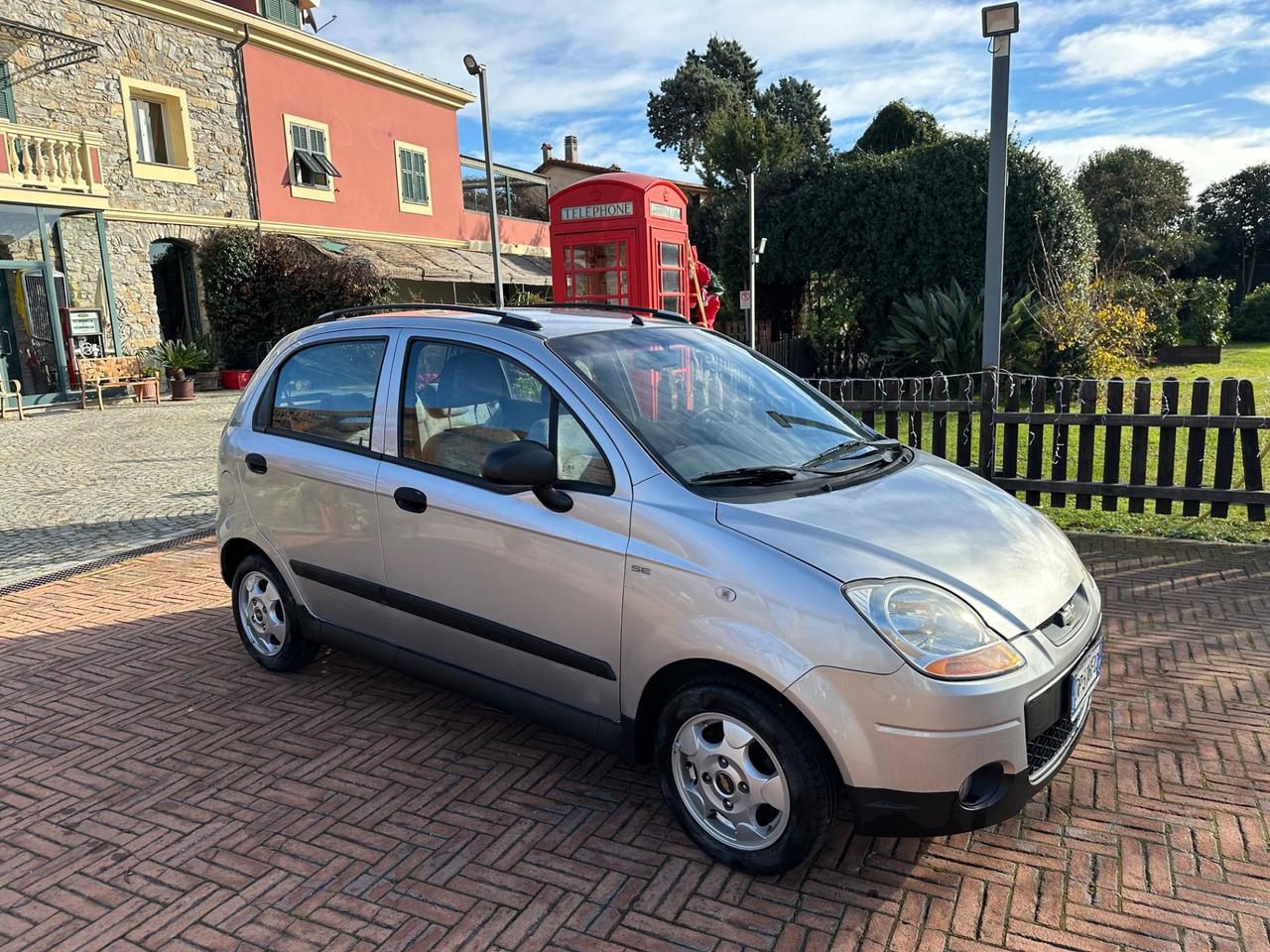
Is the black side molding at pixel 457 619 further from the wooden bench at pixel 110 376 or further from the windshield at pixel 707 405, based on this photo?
the wooden bench at pixel 110 376

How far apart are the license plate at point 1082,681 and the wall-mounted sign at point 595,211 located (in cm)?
742

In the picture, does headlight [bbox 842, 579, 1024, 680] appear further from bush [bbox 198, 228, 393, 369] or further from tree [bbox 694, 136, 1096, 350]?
bush [bbox 198, 228, 393, 369]

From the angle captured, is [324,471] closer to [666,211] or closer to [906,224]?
[666,211]

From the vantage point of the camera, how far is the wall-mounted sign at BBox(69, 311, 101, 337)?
17.0m

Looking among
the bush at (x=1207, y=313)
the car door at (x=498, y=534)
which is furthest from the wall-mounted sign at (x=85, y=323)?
the bush at (x=1207, y=313)

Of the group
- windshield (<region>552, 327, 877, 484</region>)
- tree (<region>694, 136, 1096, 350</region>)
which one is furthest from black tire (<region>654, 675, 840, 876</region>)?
tree (<region>694, 136, 1096, 350</region>)

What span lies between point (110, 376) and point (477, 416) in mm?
16530

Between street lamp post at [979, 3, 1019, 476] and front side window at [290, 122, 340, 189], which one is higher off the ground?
front side window at [290, 122, 340, 189]

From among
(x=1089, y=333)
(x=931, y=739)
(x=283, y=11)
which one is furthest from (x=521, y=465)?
(x=283, y=11)

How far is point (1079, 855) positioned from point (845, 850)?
762mm

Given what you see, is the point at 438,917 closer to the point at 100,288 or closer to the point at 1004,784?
the point at 1004,784

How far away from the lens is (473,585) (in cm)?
338

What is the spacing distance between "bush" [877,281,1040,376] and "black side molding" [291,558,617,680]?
10881 millimetres

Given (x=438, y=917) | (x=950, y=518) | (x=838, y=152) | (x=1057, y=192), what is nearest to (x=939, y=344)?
(x=1057, y=192)
